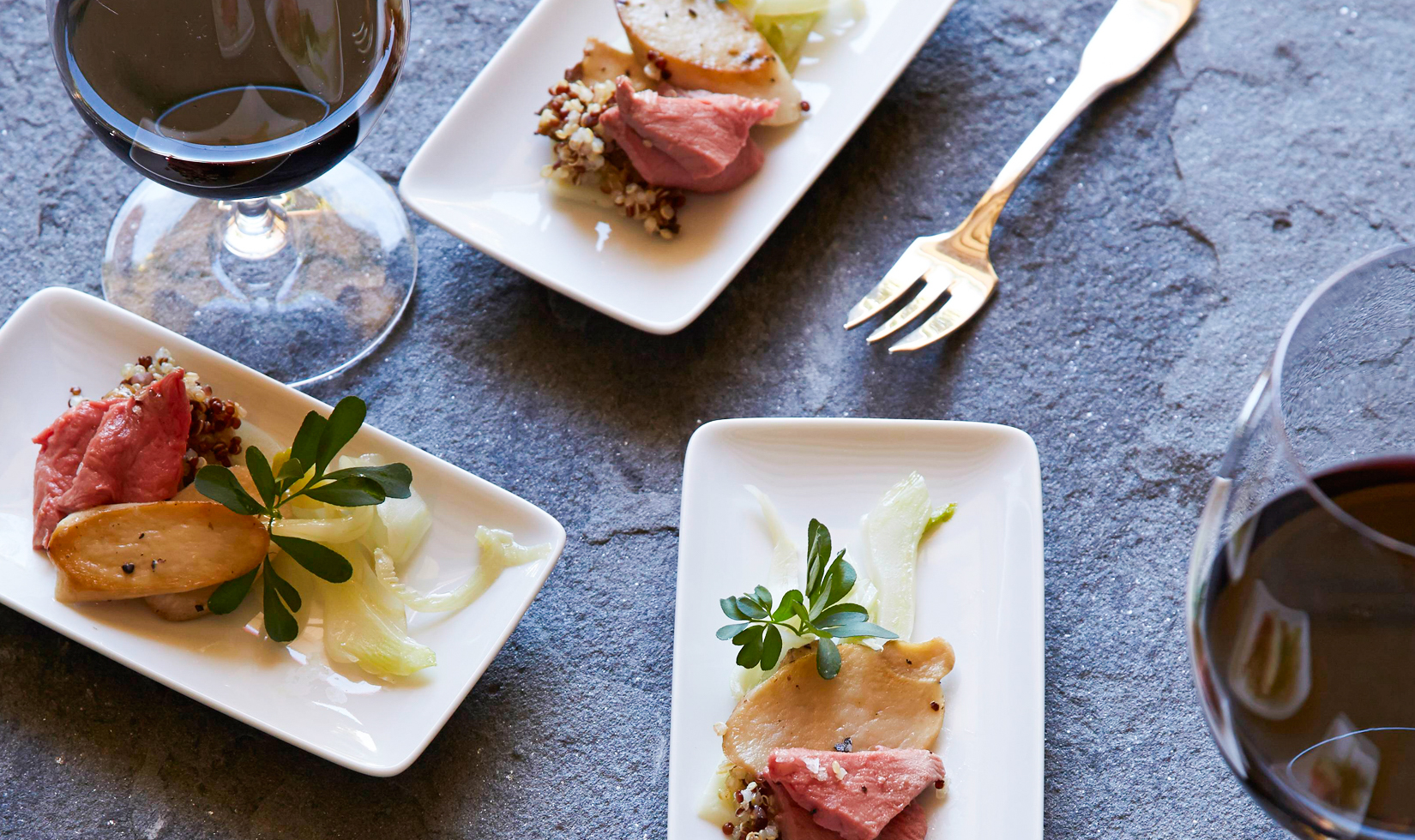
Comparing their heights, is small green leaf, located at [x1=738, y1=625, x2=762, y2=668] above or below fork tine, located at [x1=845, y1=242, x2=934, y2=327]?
below

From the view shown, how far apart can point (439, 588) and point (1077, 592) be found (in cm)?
85

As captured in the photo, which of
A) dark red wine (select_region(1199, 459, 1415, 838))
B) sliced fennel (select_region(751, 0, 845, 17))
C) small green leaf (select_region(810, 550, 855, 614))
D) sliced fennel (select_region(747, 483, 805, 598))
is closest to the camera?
dark red wine (select_region(1199, 459, 1415, 838))

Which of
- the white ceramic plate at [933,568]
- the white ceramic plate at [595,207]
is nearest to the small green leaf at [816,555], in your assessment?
the white ceramic plate at [933,568]

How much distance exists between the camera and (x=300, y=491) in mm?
1376

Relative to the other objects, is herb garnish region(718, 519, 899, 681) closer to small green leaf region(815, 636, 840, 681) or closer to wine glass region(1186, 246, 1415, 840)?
small green leaf region(815, 636, 840, 681)

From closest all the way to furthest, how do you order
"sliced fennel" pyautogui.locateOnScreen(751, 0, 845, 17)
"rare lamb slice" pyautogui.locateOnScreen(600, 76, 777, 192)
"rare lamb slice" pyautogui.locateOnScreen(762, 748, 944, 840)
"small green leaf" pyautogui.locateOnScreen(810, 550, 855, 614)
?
"rare lamb slice" pyautogui.locateOnScreen(762, 748, 944, 840)
"small green leaf" pyautogui.locateOnScreen(810, 550, 855, 614)
"rare lamb slice" pyautogui.locateOnScreen(600, 76, 777, 192)
"sliced fennel" pyautogui.locateOnScreen(751, 0, 845, 17)

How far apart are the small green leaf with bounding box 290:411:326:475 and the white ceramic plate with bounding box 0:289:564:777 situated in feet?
0.31

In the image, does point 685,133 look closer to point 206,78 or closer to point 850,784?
point 206,78

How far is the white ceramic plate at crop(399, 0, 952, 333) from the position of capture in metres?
1.66

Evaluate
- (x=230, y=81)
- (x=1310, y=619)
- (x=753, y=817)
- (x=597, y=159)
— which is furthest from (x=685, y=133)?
(x=1310, y=619)

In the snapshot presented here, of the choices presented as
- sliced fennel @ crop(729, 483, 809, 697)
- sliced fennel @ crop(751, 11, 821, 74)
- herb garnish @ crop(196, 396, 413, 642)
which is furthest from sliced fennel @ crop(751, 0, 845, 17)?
herb garnish @ crop(196, 396, 413, 642)

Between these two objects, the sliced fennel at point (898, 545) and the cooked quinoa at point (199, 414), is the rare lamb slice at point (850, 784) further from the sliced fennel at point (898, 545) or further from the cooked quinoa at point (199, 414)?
the cooked quinoa at point (199, 414)

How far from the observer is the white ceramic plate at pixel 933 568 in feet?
4.36

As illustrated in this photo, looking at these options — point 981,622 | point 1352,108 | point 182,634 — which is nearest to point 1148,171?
point 1352,108
